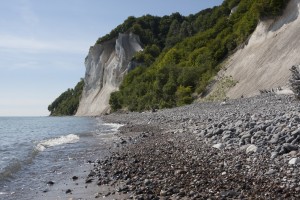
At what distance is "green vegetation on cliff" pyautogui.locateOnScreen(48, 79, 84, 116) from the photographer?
440 feet

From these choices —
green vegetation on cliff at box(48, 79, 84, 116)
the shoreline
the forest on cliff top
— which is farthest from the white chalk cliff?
green vegetation on cliff at box(48, 79, 84, 116)

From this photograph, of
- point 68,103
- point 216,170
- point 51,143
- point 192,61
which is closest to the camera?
point 216,170

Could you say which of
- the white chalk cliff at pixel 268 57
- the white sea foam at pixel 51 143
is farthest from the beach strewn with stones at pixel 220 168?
the white chalk cliff at pixel 268 57

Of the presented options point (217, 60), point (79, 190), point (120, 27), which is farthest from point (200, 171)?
point (120, 27)

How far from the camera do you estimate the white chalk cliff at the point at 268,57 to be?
3203 centimetres

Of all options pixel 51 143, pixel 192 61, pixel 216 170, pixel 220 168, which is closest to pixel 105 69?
pixel 192 61

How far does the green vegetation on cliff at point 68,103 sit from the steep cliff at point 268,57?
95138 mm

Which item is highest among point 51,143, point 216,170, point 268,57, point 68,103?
point 68,103

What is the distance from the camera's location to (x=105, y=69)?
101 metres

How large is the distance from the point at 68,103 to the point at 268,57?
11514 centimetres

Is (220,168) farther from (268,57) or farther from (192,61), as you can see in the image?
(192,61)

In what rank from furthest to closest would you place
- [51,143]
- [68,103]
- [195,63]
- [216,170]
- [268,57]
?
[68,103]
[195,63]
[268,57]
[51,143]
[216,170]

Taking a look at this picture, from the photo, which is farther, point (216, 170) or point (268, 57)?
point (268, 57)

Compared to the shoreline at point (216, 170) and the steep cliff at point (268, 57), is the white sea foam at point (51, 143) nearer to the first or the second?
the shoreline at point (216, 170)
